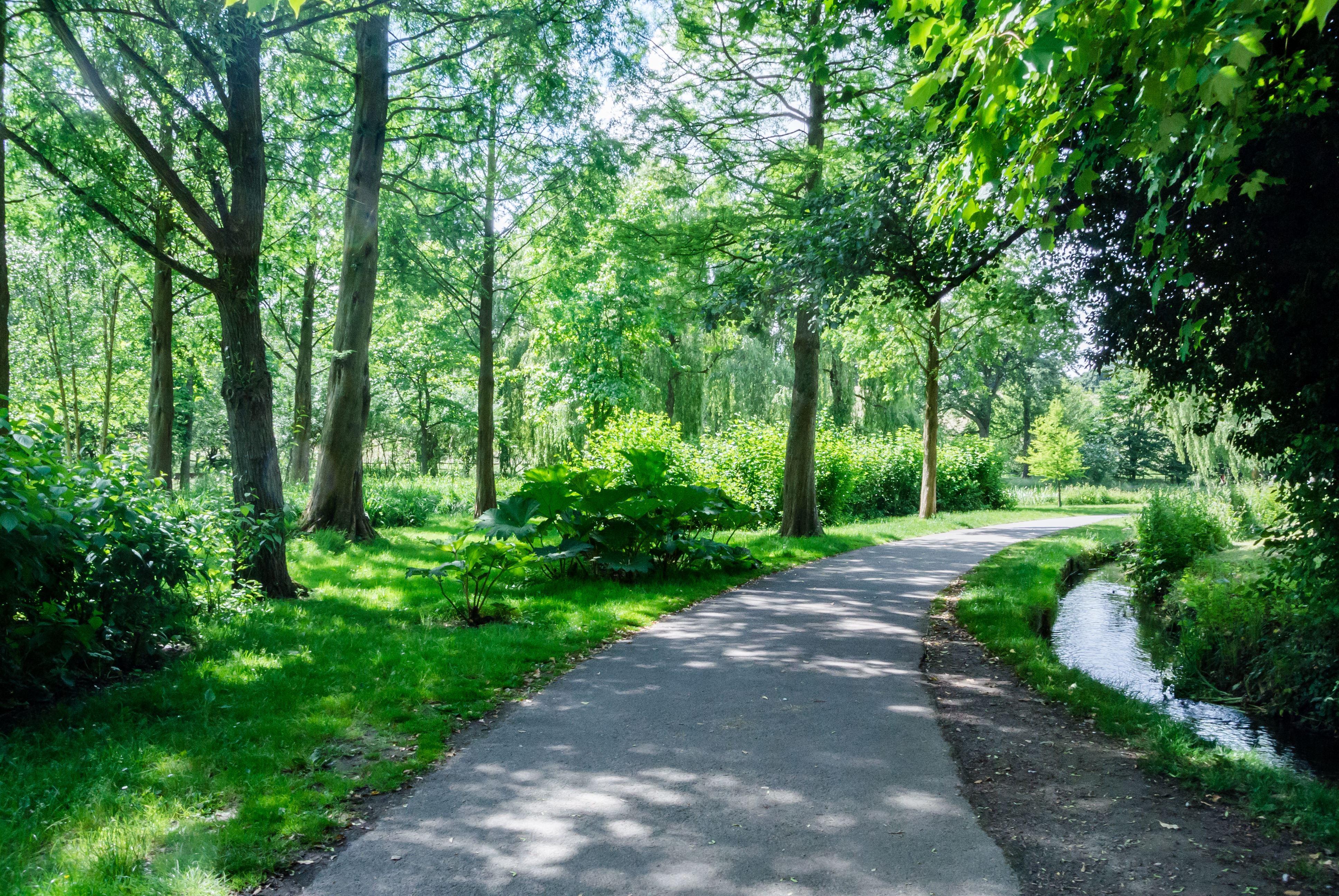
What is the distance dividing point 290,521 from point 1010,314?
1503 centimetres

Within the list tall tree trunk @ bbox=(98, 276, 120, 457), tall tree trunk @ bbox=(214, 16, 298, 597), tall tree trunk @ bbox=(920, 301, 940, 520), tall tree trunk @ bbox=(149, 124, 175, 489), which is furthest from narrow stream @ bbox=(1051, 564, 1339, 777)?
tall tree trunk @ bbox=(98, 276, 120, 457)

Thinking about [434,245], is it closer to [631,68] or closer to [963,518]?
[631,68]

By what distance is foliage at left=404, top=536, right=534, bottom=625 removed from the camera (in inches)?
303

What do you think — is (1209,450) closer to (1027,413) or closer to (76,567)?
(76,567)

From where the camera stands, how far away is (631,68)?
39.3 ft

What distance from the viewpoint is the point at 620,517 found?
9.79 meters

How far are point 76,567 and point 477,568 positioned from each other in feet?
11.1

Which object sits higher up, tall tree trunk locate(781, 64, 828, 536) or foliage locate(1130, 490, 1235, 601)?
tall tree trunk locate(781, 64, 828, 536)

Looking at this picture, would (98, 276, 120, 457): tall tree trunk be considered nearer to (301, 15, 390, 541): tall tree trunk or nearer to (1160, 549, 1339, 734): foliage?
(301, 15, 390, 541): tall tree trunk

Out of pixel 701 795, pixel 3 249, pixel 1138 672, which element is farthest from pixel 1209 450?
pixel 3 249

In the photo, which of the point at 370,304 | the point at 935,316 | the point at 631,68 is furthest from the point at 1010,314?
the point at 370,304

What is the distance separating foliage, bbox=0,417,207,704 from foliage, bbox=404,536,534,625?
218cm

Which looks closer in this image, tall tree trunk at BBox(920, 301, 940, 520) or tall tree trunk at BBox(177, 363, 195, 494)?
tall tree trunk at BBox(920, 301, 940, 520)

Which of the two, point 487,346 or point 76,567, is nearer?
point 76,567
